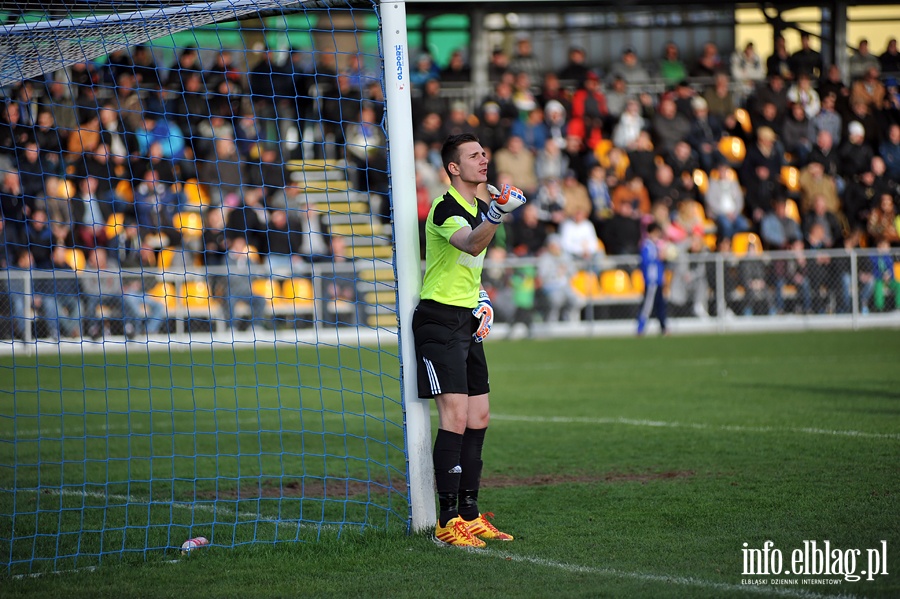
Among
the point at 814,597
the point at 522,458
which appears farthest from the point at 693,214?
the point at 814,597

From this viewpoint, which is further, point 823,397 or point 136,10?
point 823,397

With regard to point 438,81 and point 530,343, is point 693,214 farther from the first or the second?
point 438,81

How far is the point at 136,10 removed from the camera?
643cm

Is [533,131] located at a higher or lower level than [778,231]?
higher

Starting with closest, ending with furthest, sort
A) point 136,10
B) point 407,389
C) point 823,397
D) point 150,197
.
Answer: point 407,389 → point 136,10 → point 823,397 → point 150,197

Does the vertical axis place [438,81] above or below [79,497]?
above

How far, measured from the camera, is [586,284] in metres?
20.5

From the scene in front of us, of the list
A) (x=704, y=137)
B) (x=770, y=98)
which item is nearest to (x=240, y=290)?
(x=704, y=137)

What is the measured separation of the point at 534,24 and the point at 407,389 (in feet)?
73.4

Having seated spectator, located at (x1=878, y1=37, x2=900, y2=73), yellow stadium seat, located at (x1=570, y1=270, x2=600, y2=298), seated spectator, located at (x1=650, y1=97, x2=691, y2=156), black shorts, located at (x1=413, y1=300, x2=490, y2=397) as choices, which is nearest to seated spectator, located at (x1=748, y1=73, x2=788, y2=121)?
seated spectator, located at (x1=650, y1=97, x2=691, y2=156)

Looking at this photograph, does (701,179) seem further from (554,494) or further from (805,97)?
(554,494)

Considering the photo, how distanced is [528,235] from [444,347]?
51.8ft

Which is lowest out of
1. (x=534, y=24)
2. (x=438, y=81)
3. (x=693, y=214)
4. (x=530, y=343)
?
(x=530, y=343)

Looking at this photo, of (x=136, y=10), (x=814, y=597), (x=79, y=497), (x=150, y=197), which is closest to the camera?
(x=814, y=597)
